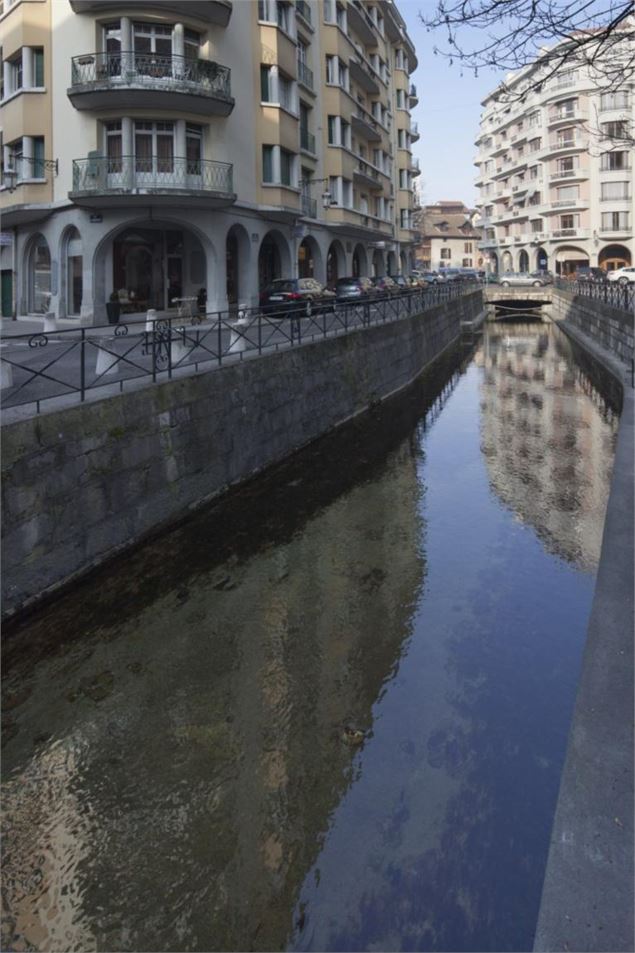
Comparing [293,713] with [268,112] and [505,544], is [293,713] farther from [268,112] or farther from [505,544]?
[268,112]

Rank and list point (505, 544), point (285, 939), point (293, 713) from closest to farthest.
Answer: point (285, 939) < point (293, 713) < point (505, 544)

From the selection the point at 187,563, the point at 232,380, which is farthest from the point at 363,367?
the point at 187,563

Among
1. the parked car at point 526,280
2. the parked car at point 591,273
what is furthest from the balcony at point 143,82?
the parked car at point 526,280

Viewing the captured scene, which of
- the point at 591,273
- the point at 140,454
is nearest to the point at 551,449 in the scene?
the point at 140,454

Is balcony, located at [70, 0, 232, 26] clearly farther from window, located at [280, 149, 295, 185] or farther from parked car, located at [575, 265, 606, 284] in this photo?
parked car, located at [575, 265, 606, 284]

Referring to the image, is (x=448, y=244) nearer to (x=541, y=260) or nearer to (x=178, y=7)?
(x=541, y=260)

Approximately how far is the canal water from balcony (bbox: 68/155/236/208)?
1407 cm

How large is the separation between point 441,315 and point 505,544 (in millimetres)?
26949

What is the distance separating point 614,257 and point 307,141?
44910mm

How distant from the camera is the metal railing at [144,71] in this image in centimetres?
2208

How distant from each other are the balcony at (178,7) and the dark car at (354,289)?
35.0 ft

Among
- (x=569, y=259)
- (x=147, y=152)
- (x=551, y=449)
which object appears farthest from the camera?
(x=569, y=259)

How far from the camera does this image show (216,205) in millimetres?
Answer: 24328

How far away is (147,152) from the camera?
23469mm
